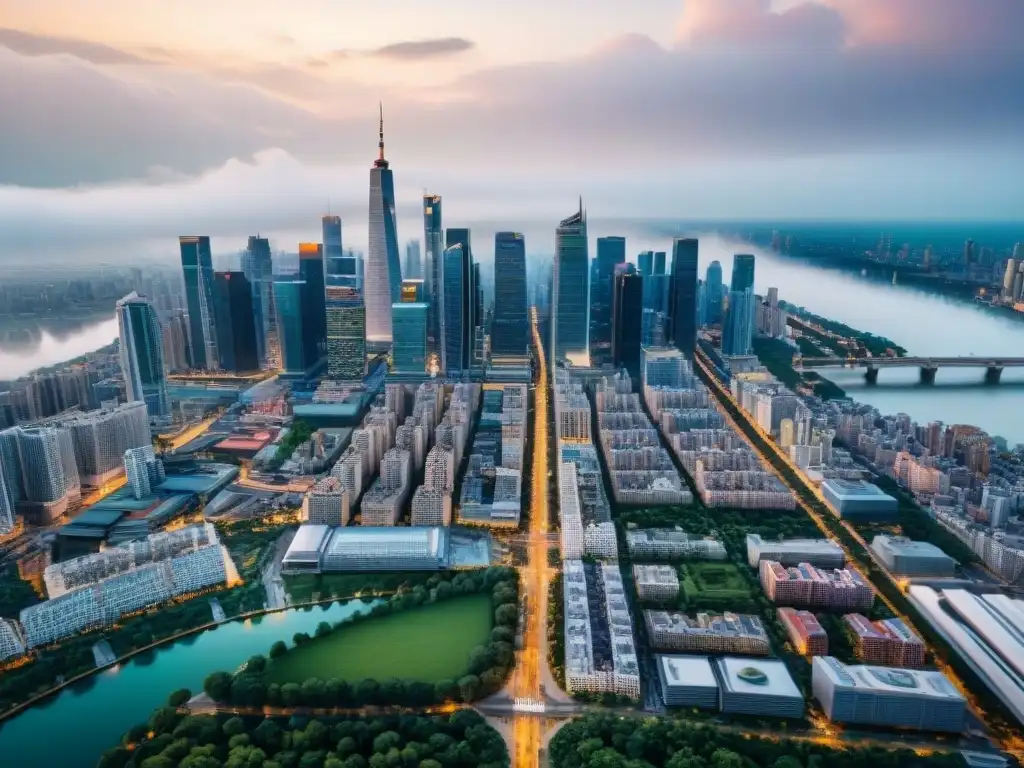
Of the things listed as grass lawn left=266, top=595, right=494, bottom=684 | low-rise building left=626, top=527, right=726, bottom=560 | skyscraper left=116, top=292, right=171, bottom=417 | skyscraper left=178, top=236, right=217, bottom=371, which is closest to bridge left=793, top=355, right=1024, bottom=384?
low-rise building left=626, top=527, right=726, bottom=560

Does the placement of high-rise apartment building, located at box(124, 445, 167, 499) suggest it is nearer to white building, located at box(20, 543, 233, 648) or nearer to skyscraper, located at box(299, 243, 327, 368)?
white building, located at box(20, 543, 233, 648)

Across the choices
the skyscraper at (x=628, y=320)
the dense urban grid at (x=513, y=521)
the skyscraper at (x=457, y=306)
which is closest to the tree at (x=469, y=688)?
the dense urban grid at (x=513, y=521)

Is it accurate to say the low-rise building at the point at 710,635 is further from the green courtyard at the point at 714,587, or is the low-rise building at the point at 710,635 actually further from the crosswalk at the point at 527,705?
the crosswalk at the point at 527,705

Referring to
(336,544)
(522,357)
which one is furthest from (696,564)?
(522,357)

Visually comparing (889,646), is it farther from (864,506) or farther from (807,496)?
(807,496)

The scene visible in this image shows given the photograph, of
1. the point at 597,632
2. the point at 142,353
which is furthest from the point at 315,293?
the point at 597,632
